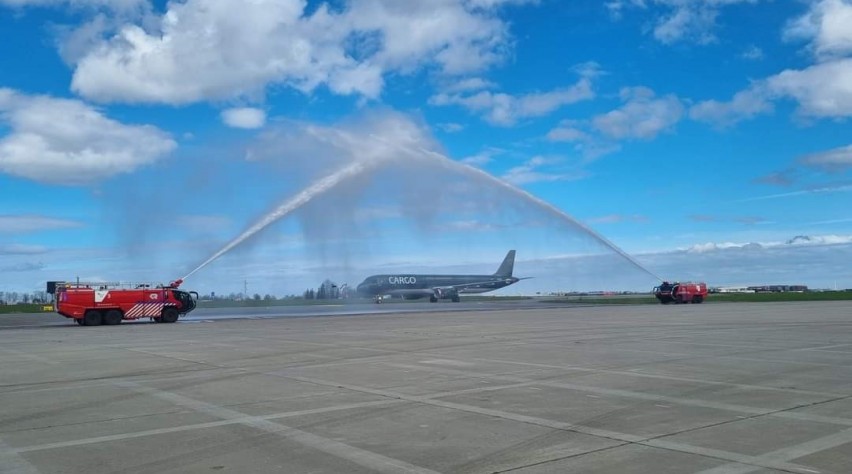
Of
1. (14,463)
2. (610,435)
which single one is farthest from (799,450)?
(14,463)

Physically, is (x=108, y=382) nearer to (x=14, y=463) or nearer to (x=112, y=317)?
(x=14, y=463)

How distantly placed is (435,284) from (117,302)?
6019 centimetres

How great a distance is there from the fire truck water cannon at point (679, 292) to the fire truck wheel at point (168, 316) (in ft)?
167

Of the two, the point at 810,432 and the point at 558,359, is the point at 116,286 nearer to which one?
the point at 558,359

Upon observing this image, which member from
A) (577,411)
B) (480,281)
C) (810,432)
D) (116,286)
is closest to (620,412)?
(577,411)

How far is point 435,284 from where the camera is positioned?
322 ft

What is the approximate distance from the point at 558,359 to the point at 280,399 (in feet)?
28.1

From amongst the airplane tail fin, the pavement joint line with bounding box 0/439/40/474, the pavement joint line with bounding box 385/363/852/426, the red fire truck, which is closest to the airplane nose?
the airplane tail fin

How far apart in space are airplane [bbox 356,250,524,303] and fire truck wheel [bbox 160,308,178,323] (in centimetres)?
4639

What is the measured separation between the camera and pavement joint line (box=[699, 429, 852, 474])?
7.34 m

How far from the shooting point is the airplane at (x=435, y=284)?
91375mm

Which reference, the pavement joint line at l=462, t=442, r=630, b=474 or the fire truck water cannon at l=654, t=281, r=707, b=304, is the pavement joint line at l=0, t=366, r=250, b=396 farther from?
the fire truck water cannon at l=654, t=281, r=707, b=304

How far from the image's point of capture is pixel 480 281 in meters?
103

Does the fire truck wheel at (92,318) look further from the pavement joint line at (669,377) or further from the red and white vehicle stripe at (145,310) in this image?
the pavement joint line at (669,377)
